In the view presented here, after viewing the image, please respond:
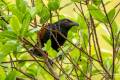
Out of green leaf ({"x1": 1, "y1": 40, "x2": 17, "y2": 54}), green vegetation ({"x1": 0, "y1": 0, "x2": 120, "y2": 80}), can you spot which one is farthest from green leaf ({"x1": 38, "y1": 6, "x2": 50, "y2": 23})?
green leaf ({"x1": 1, "y1": 40, "x2": 17, "y2": 54})

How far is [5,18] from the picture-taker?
2.80 ft

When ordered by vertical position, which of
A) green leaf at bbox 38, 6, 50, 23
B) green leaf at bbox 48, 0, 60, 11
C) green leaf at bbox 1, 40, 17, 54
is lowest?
green leaf at bbox 1, 40, 17, 54

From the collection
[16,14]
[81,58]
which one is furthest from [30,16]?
[81,58]

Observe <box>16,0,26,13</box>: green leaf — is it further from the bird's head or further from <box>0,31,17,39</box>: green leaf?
the bird's head

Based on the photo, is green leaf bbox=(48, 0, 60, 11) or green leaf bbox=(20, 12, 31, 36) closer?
green leaf bbox=(20, 12, 31, 36)

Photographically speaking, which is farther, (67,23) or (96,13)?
(67,23)

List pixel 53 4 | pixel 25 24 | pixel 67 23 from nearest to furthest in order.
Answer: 1. pixel 25 24
2. pixel 53 4
3. pixel 67 23

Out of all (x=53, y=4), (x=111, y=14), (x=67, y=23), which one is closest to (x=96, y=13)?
(x=111, y=14)

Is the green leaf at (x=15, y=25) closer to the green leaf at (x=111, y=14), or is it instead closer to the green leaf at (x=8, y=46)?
the green leaf at (x=8, y=46)

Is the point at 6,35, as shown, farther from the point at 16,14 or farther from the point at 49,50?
the point at 49,50

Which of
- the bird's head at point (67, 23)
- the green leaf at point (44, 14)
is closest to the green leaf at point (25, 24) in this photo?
the green leaf at point (44, 14)

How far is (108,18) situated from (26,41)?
0.72ft

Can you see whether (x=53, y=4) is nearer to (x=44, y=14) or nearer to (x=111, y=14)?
(x=44, y=14)

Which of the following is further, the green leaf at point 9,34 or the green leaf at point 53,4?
the green leaf at point 53,4
